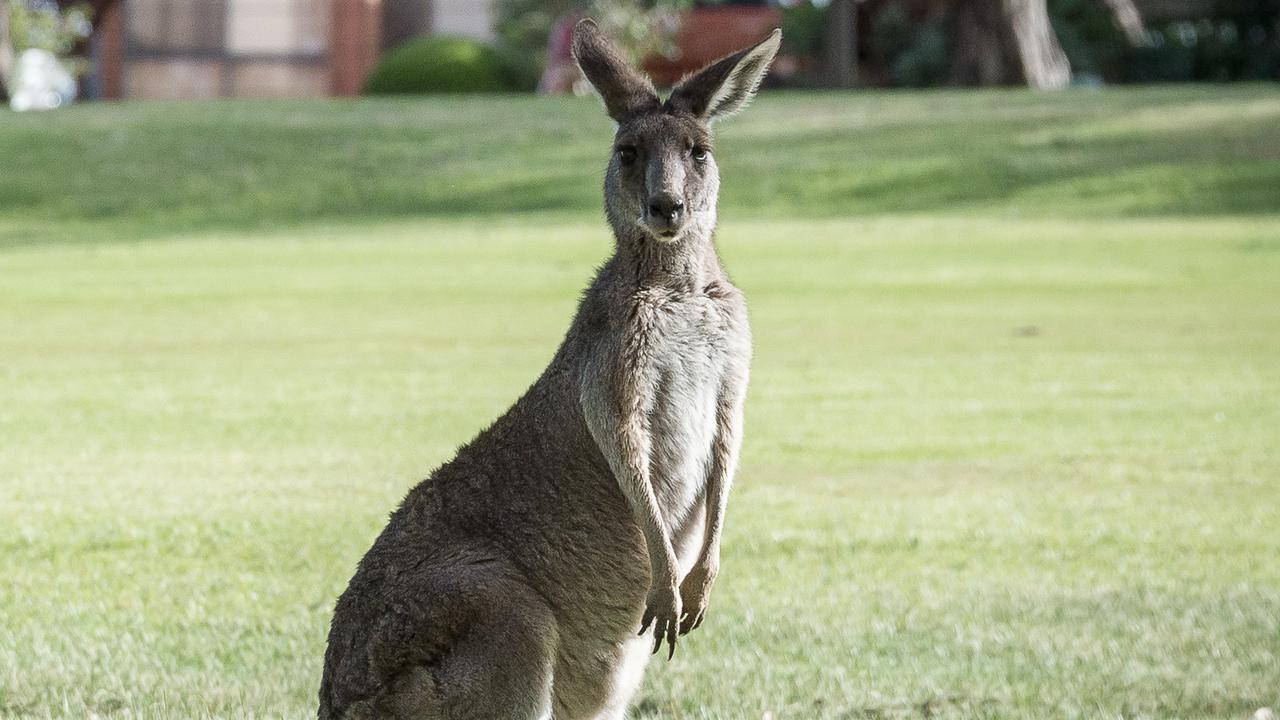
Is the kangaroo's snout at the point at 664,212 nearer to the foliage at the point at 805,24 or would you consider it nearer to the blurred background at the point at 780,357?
the blurred background at the point at 780,357

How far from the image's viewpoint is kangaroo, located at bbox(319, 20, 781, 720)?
419 cm

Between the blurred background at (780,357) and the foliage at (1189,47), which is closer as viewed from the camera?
the blurred background at (780,357)

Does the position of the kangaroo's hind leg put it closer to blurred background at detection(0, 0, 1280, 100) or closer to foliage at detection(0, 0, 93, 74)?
blurred background at detection(0, 0, 1280, 100)

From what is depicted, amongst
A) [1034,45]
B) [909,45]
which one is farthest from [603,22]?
[1034,45]

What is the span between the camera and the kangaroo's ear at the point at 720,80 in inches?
182

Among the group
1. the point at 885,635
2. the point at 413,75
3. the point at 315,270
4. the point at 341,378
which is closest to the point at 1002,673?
the point at 885,635

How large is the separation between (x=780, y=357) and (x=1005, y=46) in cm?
2257

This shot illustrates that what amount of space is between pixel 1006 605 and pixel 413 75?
32.9 m

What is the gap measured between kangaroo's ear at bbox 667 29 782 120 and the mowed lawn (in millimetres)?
1832

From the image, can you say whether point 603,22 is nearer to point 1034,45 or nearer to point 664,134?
point 1034,45

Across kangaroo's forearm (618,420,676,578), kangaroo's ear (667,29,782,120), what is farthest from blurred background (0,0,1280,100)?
kangaroo's forearm (618,420,676,578)

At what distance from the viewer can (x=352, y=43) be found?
142 feet

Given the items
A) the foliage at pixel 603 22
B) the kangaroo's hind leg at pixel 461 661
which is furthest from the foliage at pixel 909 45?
the kangaroo's hind leg at pixel 461 661

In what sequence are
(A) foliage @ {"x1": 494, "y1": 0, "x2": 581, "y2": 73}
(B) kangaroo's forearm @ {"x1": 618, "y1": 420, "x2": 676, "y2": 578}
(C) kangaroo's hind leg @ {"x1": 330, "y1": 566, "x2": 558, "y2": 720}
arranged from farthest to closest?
(A) foliage @ {"x1": 494, "y1": 0, "x2": 581, "y2": 73} < (B) kangaroo's forearm @ {"x1": 618, "y1": 420, "x2": 676, "y2": 578} < (C) kangaroo's hind leg @ {"x1": 330, "y1": 566, "x2": 558, "y2": 720}
